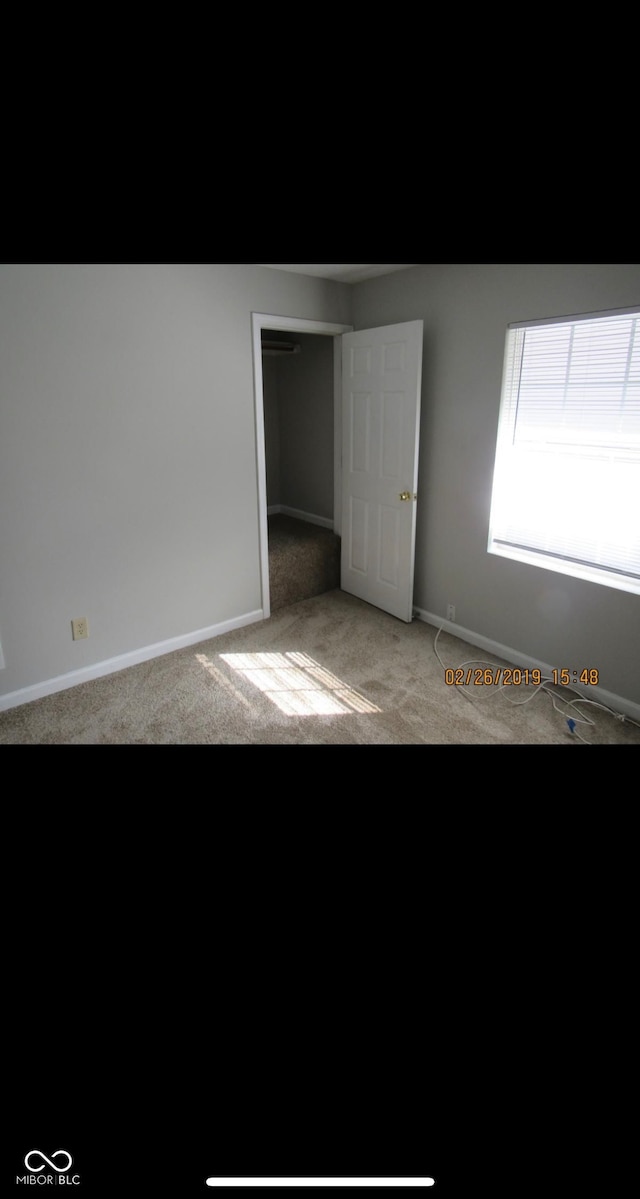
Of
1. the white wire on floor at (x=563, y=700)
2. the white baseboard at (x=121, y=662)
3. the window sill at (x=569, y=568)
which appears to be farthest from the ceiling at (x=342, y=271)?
the white wire on floor at (x=563, y=700)

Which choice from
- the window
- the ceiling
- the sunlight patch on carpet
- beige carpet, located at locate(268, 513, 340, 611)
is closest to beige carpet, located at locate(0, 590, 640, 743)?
the sunlight patch on carpet

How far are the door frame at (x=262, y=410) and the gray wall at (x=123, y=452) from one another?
0.05 m

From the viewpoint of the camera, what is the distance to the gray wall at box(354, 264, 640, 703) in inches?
102

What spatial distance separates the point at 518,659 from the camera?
311 centimetres

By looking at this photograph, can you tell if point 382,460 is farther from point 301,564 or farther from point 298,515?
point 298,515

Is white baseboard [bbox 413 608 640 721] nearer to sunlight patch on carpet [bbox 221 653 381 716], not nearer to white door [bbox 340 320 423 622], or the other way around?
white door [bbox 340 320 423 622]

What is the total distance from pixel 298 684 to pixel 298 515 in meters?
2.33

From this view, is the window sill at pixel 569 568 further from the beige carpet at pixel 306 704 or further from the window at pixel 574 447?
the beige carpet at pixel 306 704

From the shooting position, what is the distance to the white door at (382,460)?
335cm

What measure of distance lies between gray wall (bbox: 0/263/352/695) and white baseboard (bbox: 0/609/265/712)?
0.12 feet
